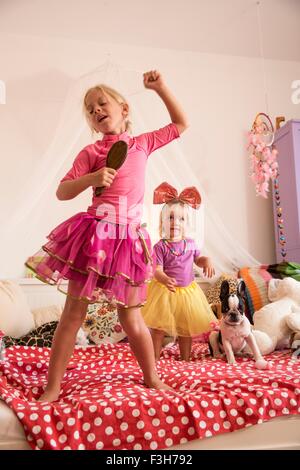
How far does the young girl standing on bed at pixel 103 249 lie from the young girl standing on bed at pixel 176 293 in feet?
1.19

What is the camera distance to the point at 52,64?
9.43ft

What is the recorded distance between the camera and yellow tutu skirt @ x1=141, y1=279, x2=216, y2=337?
5.10ft

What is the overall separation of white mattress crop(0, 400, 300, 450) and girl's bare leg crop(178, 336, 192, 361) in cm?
65

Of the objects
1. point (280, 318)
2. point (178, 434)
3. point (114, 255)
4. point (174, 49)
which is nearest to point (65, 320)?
point (114, 255)

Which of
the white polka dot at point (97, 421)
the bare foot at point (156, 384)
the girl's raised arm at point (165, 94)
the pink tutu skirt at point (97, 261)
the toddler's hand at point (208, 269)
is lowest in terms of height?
the bare foot at point (156, 384)

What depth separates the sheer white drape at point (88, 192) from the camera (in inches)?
88.9

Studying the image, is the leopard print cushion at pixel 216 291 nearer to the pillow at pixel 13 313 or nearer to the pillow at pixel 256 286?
the pillow at pixel 256 286

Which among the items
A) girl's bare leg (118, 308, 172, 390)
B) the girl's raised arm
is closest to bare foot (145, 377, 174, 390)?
girl's bare leg (118, 308, 172, 390)

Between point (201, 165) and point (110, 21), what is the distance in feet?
4.10

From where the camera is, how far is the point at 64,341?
1088 millimetres

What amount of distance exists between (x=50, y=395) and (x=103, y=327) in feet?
3.27

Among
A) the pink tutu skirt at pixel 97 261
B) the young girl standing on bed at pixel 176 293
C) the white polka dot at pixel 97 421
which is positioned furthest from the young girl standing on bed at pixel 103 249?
the young girl standing on bed at pixel 176 293

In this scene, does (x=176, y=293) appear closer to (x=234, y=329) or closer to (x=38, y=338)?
(x=234, y=329)

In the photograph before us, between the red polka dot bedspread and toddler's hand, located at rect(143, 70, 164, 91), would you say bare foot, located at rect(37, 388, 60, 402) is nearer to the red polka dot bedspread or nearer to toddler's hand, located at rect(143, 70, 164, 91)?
the red polka dot bedspread
